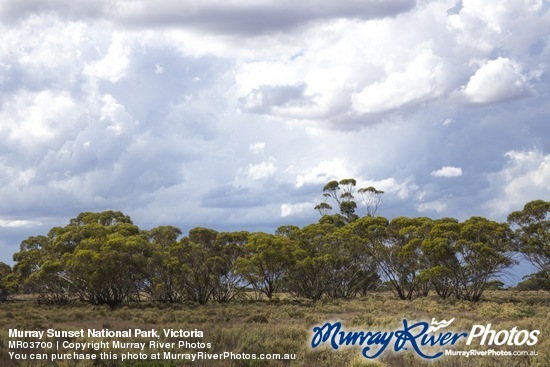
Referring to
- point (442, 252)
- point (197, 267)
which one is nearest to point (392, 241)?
point (442, 252)

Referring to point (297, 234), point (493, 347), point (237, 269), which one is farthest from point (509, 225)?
point (493, 347)

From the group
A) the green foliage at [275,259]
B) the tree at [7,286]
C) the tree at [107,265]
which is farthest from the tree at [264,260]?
the tree at [7,286]

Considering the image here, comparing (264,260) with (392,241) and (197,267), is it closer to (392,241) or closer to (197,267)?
(197,267)

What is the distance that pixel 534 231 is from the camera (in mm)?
47250

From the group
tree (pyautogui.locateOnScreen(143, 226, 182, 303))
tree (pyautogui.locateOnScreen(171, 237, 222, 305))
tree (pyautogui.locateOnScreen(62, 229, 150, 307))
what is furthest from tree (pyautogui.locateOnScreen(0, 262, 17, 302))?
tree (pyautogui.locateOnScreen(171, 237, 222, 305))

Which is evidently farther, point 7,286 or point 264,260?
point 7,286

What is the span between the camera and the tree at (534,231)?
46719mm

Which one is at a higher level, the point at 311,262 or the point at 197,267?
the point at 197,267

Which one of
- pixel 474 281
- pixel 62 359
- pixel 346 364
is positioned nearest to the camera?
pixel 62 359

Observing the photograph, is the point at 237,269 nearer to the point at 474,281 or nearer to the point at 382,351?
the point at 474,281

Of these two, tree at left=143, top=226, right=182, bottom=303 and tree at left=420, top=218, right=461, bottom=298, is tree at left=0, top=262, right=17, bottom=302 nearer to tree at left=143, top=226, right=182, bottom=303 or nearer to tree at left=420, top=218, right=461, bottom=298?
tree at left=143, top=226, right=182, bottom=303

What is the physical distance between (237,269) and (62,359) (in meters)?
32.8

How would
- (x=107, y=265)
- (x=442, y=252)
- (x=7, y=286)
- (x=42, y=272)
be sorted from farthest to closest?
(x=7, y=286), (x=42, y=272), (x=442, y=252), (x=107, y=265)

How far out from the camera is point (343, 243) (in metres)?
51.0
